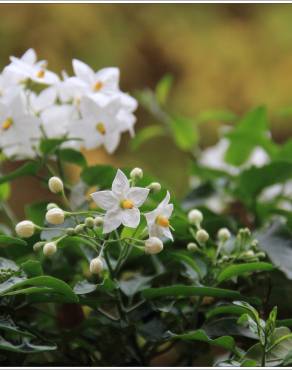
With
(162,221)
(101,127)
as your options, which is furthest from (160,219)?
(101,127)

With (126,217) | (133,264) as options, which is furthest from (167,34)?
(126,217)

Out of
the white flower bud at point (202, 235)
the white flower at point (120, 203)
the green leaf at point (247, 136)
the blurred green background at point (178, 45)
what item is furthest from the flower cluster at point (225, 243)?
the blurred green background at point (178, 45)

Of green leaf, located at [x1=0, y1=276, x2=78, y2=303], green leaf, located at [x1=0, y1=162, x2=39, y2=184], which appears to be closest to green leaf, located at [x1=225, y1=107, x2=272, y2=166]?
green leaf, located at [x1=0, y1=162, x2=39, y2=184]

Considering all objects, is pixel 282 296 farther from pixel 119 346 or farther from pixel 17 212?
pixel 17 212

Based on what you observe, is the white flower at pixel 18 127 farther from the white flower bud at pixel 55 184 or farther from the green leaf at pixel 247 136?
the green leaf at pixel 247 136

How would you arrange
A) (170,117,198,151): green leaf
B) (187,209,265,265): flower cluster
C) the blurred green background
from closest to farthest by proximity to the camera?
(187,209,265,265): flower cluster, (170,117,198,151): green leaf, the blurred green background

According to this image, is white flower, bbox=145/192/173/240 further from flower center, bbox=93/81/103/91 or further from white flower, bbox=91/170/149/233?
flower center, bbox=93/81/103/91

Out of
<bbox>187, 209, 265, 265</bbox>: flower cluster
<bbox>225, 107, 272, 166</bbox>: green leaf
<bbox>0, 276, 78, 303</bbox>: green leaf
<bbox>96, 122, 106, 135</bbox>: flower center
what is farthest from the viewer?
<bbox>225, 107, 272, 166</bbox>: green leaf
